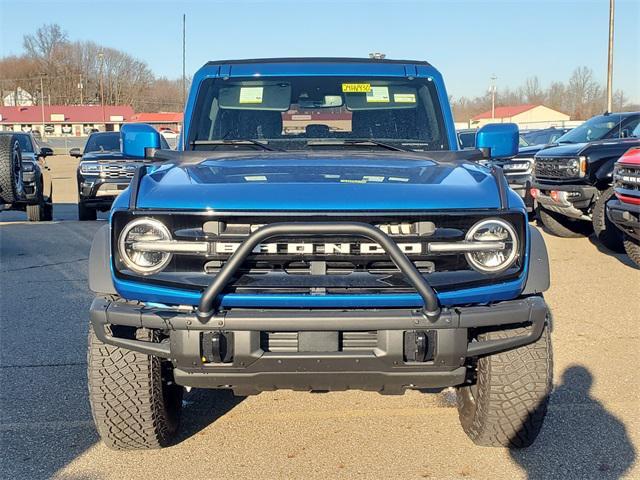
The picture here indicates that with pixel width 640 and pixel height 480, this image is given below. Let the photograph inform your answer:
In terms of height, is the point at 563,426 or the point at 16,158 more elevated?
the point at 16,158

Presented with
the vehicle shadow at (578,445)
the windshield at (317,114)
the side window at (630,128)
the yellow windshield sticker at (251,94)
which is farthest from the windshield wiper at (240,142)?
the side window at (630,128)

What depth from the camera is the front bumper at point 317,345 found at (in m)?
2.99


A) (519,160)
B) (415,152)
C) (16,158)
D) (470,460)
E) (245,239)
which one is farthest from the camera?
(519,160)

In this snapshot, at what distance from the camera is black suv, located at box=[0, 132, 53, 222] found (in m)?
10.2

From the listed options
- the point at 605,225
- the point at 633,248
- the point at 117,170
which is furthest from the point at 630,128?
the point at 117,170

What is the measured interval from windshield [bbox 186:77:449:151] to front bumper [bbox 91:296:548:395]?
153 centimetres

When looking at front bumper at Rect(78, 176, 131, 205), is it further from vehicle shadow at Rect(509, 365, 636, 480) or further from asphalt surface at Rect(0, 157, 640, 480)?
vehicle shadow at Rect(509, 365, 636, 480)

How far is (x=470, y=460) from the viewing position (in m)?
3.63

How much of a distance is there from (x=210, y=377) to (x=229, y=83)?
Result: 88.7 inches

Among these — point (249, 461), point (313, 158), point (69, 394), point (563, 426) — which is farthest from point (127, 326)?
point (563, 426)

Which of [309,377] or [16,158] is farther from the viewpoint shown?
[16,158]

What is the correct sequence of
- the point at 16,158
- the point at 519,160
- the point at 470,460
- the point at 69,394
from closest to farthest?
the point at 470,460 < the point at 69,394 < the point at 16,158 < the point at 519,160

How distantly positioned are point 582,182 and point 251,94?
21.0ft

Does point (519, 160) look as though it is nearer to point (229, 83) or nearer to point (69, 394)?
point (229, 83)
